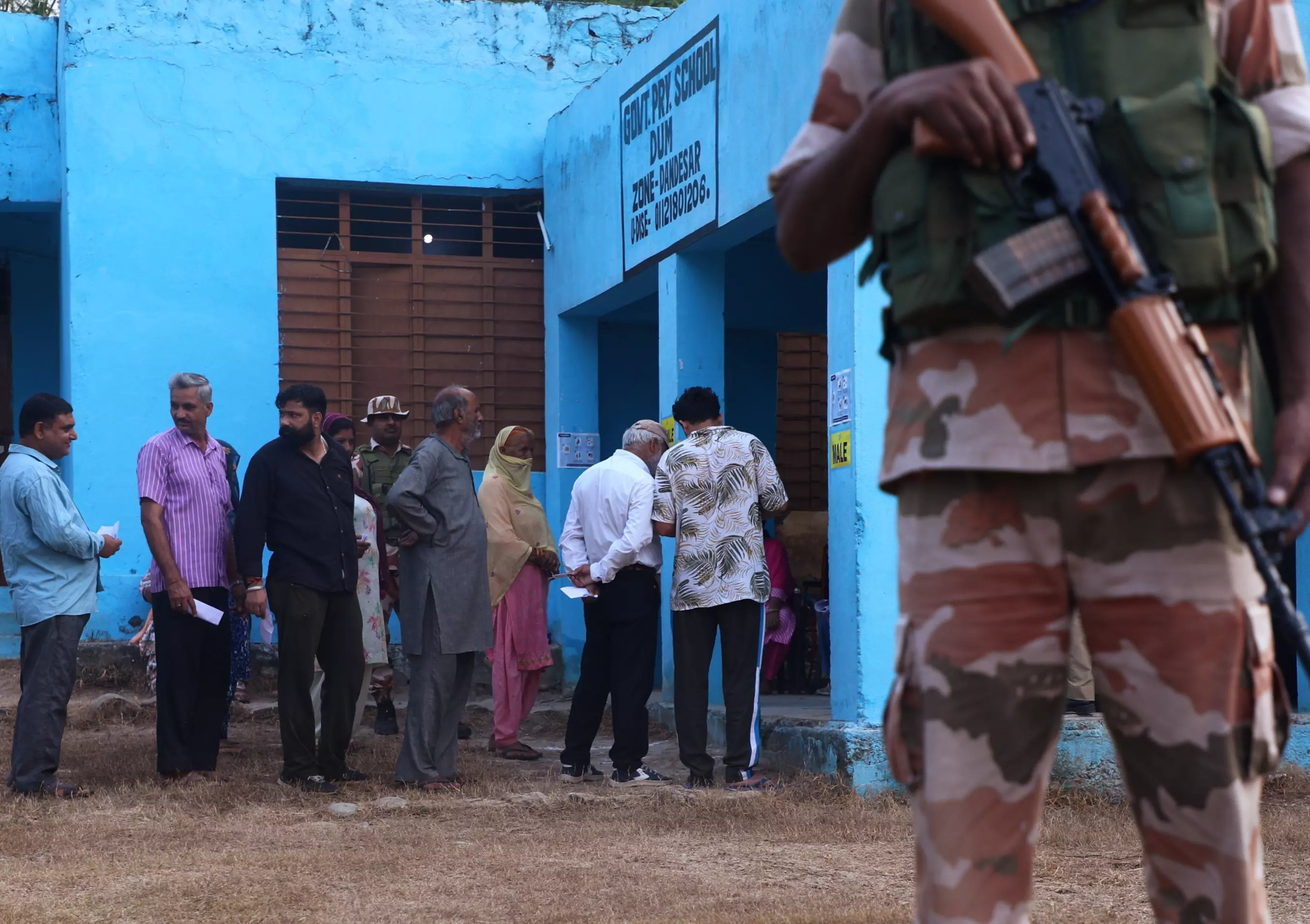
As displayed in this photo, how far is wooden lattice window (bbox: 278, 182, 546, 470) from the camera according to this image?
34.6 feet

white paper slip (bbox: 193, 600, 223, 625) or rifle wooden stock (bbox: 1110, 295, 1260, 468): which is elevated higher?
rifle wooden stock (bbox: 1110, 295, 1260, 468)

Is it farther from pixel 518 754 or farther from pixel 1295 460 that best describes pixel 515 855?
pixel 1295 460

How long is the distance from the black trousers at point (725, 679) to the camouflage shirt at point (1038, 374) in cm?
532

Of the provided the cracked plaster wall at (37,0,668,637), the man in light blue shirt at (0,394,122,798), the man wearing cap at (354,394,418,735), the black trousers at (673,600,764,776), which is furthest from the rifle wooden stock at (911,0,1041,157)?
the cracked plaster wall at (37,0,668,637)

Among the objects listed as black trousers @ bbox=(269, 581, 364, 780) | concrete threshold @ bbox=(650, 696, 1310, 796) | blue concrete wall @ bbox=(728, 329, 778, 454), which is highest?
blue concrete wall @ bbox=(728, 329, 778, 454)

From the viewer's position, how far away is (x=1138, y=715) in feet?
5.79

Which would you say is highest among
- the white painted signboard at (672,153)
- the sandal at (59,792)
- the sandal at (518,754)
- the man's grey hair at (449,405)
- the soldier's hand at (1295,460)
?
the white painted signboard at (672,153)

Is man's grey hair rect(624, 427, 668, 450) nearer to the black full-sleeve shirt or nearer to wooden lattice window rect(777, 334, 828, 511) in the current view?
the black full-sleeve shirt

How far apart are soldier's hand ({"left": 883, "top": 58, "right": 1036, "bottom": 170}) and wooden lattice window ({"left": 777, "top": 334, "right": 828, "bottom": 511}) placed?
32.7ft

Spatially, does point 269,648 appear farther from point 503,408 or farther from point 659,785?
point 659,785

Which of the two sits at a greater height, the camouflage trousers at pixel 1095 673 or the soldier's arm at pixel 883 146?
the soldier's arm at pixel 883 146

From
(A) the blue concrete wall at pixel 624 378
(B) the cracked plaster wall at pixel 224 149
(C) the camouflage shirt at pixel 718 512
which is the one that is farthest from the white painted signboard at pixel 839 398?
(B) the cracked plaster wall at pixel 224 149

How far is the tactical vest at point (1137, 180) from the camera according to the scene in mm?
1743

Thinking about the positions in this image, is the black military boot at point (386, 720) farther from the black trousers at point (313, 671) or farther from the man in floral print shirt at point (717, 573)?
the man in floral print shirt at point (717, 573)
